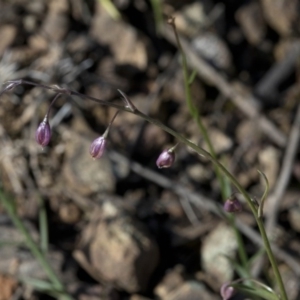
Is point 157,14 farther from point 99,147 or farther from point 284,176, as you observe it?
point 99,147

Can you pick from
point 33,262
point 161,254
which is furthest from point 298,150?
point 33,262

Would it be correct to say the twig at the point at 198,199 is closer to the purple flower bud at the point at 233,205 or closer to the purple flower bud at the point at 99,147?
the purple flower bud at the point at 233,205

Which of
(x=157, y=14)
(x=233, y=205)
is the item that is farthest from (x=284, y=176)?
(x=233, y=205)

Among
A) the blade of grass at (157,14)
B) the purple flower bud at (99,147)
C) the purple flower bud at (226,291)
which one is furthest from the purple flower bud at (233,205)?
the blade of grass at (157,14)

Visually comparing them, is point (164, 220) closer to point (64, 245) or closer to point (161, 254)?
point (161, 254)

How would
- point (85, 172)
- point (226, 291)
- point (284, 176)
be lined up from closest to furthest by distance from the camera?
point (226, 291)
point (284, 176)
point (85, 172)

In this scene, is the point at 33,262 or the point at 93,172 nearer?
the point at 33,262

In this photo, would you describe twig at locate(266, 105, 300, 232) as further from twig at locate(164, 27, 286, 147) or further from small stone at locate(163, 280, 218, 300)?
small stone at locate(163, 280, 218, 300)

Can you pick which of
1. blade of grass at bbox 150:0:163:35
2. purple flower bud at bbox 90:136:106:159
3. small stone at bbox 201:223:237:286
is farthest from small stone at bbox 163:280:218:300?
blade of grass at bbox 150:0:163:35
